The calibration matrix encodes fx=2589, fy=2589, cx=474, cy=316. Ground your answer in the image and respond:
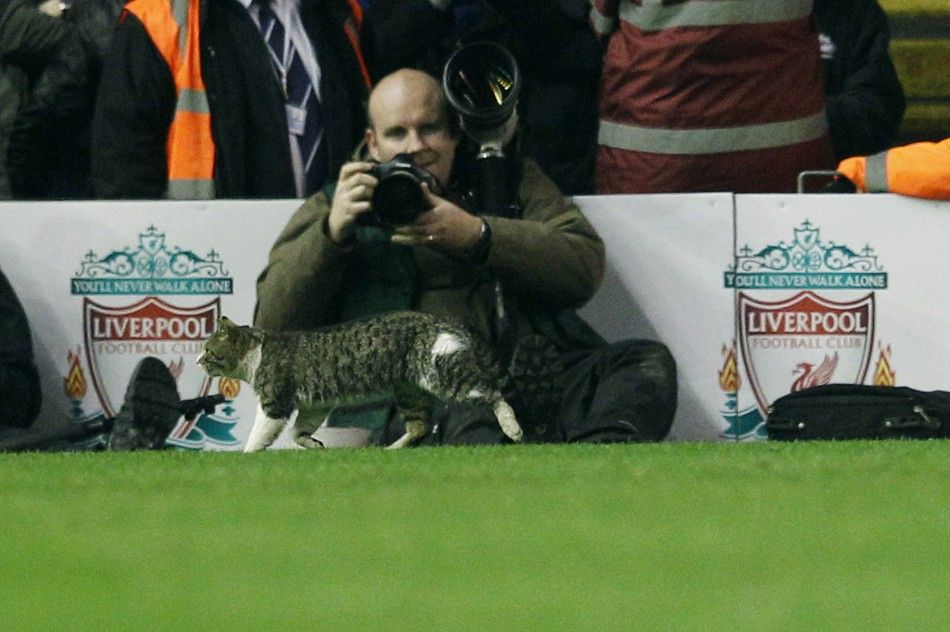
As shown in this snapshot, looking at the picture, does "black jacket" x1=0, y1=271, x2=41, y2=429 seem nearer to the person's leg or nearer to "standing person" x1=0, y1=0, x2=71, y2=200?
"standing person" x1=0, y1=0, x2=71, y2=200

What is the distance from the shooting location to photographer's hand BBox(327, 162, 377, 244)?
24.5 ft

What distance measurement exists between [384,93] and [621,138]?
3.94 feet

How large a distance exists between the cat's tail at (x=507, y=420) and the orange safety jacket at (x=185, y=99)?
156 centimetres

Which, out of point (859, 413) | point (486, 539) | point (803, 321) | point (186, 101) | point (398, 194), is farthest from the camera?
point (186, 101)

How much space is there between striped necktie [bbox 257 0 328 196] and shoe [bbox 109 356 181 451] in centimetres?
98

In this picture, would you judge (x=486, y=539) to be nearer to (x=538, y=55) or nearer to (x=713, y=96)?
(x=713, y=96)

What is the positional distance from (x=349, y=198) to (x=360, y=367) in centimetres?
52

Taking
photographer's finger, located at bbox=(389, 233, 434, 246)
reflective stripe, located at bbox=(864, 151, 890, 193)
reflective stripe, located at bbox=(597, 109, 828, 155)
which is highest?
reflective stripe, located at bbox=(597, 109, 828, 155)

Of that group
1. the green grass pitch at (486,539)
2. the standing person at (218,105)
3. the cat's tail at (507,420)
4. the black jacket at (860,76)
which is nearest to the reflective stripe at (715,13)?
the black jacket at (860,76)

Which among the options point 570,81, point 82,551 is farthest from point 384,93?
point 82,551

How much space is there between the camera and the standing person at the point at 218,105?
8383 mm

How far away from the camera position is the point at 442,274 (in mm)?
7855

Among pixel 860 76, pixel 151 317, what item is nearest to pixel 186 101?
pixel 151 317

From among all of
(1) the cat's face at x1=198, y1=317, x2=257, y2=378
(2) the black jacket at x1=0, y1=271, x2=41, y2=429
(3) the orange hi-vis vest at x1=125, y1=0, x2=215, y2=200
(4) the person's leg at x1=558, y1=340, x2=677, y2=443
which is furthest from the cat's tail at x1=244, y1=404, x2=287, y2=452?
(3) the orange hi-vis vest at x1=125, y1=0, x2=215, y2=200
